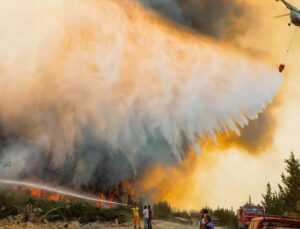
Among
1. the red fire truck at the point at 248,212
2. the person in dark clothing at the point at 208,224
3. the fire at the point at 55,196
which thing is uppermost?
the fire at the point at 55,196

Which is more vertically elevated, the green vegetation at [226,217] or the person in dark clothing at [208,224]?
the green vegetation at [226,217]

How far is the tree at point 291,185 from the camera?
46.7 meters

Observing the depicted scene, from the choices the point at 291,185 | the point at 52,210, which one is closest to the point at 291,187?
the point at 291,185

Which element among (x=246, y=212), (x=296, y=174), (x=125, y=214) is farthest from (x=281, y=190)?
(x=125, y=214)

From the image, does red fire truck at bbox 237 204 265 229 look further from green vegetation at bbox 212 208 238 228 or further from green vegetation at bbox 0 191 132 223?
green vegetation at bbox 212 208 238 228

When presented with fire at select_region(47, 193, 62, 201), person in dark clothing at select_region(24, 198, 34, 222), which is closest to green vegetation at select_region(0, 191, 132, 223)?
person in dark clothing at select_region(24, 198, 34, 222)

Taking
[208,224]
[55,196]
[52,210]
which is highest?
[55,196]

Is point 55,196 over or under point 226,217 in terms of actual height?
over

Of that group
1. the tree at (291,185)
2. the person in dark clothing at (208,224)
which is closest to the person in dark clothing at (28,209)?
the person in dark clothing at (208,224)

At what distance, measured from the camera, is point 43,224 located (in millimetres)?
30812

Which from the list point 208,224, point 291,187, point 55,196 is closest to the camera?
point 208,224

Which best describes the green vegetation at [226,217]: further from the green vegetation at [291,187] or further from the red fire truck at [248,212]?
the red fire truck at [248,212]

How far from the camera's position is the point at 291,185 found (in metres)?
47.3

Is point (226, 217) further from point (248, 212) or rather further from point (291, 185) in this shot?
point (248, 212)
